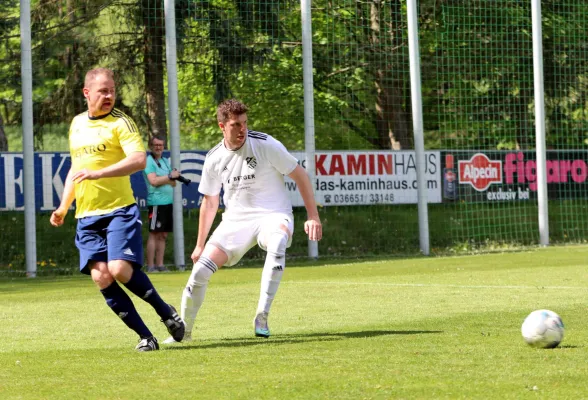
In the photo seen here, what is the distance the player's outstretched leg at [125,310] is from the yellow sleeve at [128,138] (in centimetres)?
99

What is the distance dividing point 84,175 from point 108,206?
17.2 inches

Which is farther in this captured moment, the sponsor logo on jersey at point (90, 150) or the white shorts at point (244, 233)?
the white shorts at point (244, 233)

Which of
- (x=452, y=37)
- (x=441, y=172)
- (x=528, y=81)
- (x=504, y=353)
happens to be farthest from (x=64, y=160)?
(x=504, y=353)

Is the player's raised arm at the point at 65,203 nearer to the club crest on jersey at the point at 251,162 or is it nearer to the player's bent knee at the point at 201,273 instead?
the player's bent knee at the point at 201,273

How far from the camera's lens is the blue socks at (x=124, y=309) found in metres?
8.47

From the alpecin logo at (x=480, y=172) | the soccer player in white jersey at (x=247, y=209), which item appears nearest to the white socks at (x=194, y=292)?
the soccer player in white jersey at (x=247, y=209)

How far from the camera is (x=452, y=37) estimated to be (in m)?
25.6

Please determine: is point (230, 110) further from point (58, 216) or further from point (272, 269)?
point (58, 216)

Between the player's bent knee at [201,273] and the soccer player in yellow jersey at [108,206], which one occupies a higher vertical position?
the soccer player in yellow jersey at [108,206]

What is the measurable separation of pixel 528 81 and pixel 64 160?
1149 centimetres

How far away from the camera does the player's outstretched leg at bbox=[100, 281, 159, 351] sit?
8.46 metres

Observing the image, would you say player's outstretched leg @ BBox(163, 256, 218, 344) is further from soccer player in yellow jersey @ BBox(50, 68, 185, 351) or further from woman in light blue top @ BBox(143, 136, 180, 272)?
woman in light blue top @ BBox(143, 136, 180, 272)

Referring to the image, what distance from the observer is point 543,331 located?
7.81 meters

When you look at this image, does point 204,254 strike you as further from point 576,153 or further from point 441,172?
point 576,153
